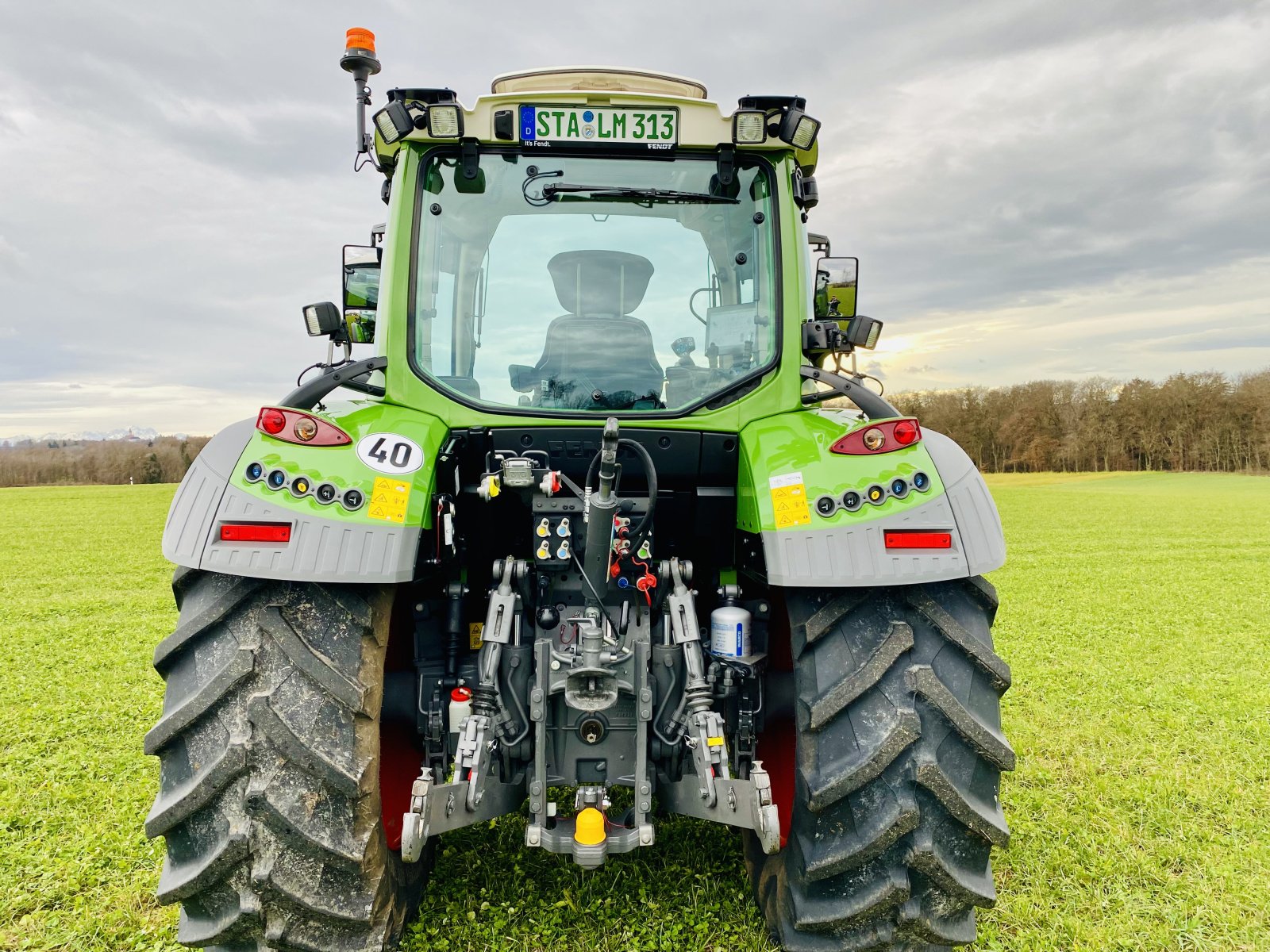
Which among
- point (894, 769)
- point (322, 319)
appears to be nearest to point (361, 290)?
point (322, 319)

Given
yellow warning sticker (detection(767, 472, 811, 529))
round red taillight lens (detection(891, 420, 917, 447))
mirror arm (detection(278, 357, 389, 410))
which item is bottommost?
yellow warning sticker (detection(767, 472, 811, 529))

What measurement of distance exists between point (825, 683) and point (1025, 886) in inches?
67.1

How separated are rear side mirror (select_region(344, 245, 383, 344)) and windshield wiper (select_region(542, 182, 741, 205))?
893 millimetres

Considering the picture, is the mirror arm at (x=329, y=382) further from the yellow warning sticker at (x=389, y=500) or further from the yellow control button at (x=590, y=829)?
the yellow control button at (x=590, y=829)

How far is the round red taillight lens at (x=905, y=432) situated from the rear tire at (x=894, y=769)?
44 cm

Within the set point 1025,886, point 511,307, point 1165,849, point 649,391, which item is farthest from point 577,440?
point 1165,849

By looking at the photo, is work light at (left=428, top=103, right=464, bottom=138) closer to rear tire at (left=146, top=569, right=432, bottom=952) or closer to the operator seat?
the operator seat

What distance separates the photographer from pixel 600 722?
266cm

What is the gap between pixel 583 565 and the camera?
2.83 metres

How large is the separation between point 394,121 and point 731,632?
81.2 inches

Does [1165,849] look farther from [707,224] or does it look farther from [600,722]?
[707,224]

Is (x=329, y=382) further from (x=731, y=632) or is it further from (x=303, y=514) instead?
(x=731, y=632)

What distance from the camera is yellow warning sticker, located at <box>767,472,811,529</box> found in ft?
8.02

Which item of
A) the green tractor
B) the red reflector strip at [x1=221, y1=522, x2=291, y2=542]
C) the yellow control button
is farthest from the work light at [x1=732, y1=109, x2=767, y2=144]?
the yellow control button
